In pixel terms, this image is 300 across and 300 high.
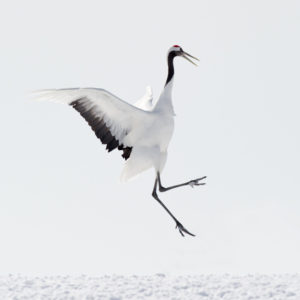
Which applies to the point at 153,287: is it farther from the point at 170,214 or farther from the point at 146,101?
the point at 146,101

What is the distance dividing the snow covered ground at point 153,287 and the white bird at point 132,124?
214cm

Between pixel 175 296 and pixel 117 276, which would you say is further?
pixel 117 276

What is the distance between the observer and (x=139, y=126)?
49.3 feet

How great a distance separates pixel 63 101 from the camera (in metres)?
14.3

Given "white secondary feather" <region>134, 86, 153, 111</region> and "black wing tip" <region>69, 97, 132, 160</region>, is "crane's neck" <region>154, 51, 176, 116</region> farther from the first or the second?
"white secondary feather" <region>134, 86, 153, 111</region>

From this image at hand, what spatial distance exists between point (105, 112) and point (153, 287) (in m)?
3.53

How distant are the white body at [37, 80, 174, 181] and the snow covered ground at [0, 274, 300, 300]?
7.14 ft

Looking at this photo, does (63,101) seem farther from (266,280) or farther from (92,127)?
(266,280)

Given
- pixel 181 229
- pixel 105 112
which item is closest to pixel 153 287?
pixel 181 229

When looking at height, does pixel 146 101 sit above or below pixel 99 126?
above

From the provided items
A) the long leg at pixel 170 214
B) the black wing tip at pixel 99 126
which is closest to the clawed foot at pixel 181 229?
the long leg at pixel 170 214

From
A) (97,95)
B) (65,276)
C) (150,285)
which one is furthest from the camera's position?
(65,276)

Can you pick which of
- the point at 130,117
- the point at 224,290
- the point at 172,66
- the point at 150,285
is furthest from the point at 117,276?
the point at 172,66

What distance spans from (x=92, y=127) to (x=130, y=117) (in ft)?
2.46
